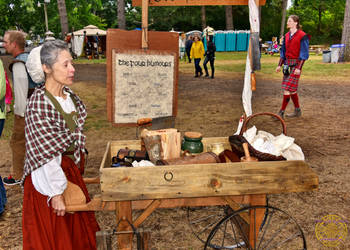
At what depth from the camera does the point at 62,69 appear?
216 centimetres

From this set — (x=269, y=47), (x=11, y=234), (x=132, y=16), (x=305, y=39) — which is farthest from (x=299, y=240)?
(x=132, y=16)

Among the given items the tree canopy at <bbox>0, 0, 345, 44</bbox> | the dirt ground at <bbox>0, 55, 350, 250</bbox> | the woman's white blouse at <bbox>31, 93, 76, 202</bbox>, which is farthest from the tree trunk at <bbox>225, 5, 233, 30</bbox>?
the woman's white blouse at <bbox>31, 93, 76, 202</bbox>

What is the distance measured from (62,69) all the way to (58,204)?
34.5 inches

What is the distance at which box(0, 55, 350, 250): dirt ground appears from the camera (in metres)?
3.44

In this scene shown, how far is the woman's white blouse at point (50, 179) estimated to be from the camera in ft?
6.85

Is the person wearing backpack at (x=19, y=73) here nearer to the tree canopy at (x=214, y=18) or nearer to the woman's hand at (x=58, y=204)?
the woman's hand at (x=58, y=204)

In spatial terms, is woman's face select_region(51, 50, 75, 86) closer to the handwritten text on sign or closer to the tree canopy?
the handwritten text on sign

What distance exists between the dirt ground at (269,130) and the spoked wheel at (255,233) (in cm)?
16

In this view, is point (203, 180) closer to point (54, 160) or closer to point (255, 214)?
point (255, 214)

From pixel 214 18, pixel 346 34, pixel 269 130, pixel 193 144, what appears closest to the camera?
pixel 193 144

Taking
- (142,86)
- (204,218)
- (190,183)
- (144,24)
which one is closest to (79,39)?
(142,86)

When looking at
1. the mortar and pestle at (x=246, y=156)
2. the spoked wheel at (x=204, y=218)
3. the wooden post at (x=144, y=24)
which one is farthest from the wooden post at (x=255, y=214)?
the wooden post at (x=144, y=24)

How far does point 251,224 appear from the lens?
2.44m

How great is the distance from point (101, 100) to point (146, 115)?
6802mm
